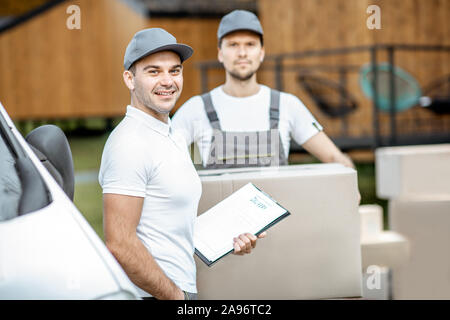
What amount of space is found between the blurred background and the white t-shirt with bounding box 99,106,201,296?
1.50 ft

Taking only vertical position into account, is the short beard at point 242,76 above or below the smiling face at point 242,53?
below

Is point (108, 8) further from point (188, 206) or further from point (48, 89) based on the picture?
point (188, 206)

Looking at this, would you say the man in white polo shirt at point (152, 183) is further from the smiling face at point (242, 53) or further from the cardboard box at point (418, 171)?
the cardboard box at point (418, 171)

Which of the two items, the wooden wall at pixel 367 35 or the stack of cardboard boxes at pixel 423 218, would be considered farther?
the wooden wall at pixel 367 35

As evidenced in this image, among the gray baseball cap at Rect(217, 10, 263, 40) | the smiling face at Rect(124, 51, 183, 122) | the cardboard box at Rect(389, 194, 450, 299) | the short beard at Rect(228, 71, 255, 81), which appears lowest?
the cardboard box at Rect(389, 194, 450, 299)

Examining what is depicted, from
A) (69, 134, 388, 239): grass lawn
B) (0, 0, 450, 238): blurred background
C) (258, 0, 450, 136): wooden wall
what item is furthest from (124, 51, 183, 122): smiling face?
(258, 0, 450, 136): wooden wall

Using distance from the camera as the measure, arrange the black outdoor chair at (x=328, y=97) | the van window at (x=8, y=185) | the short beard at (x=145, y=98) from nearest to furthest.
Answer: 1. the van window at (x=8, y=185)
2. the short beard at (x=145, y=98)
3. the black outdoor chair at (x=328, y=97)

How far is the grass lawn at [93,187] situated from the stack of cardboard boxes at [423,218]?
2.25ft

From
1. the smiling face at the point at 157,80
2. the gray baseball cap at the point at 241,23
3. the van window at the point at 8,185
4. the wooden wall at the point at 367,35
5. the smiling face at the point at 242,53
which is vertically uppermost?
the wooden wall at the point at 367,35

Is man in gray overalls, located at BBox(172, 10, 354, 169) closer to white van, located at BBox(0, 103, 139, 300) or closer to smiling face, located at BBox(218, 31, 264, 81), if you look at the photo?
smiling face, located at BBox(218, 31, 264, 81)

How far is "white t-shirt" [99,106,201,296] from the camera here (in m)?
1.40

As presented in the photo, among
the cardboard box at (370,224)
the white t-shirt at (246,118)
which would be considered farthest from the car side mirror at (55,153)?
the cardboard box at (370,224)

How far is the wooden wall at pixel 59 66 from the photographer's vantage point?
13.6m

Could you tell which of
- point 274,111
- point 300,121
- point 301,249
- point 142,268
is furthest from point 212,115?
point 142,268
